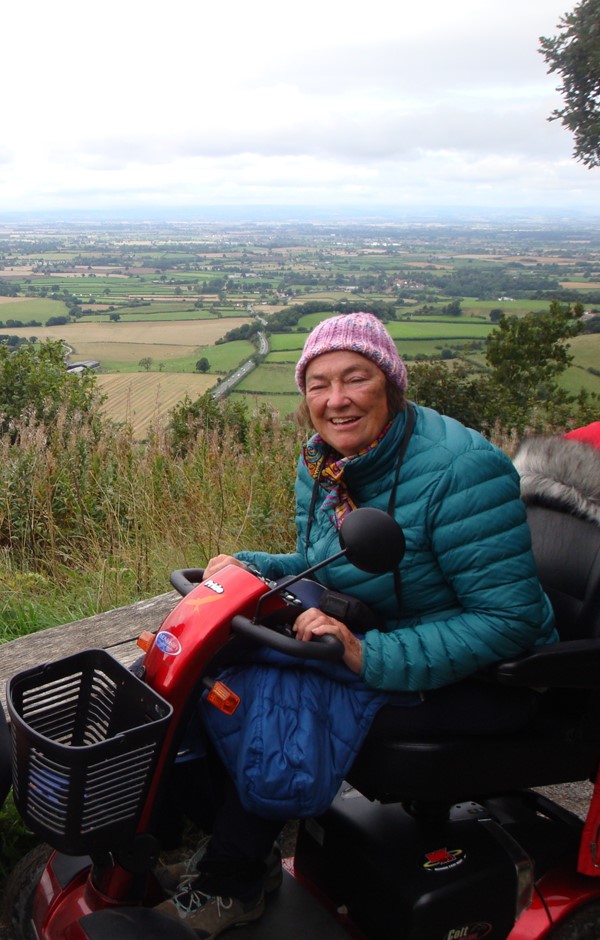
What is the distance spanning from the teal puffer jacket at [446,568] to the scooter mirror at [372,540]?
0.28 meters

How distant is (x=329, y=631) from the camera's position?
5.44 feet

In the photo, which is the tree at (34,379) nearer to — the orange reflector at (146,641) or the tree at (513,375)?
the tree at (513,375)

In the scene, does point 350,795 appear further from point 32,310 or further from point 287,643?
point 32,310

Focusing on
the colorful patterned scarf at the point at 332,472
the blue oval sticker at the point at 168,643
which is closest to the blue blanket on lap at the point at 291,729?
the blue oval sticker at the point at 168,643

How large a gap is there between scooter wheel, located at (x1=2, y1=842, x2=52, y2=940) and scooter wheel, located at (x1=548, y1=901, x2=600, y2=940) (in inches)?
47.0

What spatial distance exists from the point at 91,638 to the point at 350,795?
143 centimetres

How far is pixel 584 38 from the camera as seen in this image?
866 centimetres

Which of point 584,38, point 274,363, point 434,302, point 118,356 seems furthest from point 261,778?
point 434,302

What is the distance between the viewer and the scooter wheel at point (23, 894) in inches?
73.0

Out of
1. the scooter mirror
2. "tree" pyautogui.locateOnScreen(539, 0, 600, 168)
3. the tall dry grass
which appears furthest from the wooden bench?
"tree" pyautogui.locateOnScreen(539, 0, 600, 168)

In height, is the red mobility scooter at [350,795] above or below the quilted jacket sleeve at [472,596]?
below

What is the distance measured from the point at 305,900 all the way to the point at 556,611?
0.92 m

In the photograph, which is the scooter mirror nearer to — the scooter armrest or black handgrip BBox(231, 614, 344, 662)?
black handgrip BBox(231, 614, 344, 662)

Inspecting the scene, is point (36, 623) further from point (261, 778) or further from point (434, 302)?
point (434, 302)
